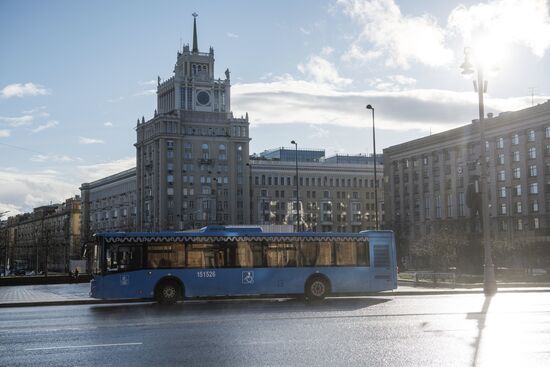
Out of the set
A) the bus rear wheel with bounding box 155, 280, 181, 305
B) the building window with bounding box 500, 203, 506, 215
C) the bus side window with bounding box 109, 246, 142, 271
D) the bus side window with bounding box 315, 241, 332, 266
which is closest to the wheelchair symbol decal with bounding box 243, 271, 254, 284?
the bus rear wheel with bounding box 155, 280, 181, 305

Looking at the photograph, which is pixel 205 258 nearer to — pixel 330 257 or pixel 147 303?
pixel 147 303

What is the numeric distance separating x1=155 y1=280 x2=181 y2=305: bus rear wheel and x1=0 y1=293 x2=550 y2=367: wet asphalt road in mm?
3962

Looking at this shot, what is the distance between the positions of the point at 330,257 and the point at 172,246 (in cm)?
671

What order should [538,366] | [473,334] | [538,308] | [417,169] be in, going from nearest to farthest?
[538,366], [473,334], [538,308], [417,169]

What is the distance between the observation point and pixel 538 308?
22.4m

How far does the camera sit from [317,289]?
95.8ft

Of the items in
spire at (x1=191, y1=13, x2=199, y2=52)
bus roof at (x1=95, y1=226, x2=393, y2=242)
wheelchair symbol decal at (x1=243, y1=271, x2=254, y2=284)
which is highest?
spire at (x1=191, y1=13, x2=199, y2=52)

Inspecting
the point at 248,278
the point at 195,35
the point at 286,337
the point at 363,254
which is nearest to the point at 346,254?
the point at 363,254

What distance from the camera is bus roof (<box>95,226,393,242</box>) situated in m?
28.0

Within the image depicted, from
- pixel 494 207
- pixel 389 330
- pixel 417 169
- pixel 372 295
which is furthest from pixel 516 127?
pixel 389 330

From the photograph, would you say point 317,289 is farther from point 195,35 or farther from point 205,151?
point 195,35

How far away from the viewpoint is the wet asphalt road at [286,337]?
1247cm

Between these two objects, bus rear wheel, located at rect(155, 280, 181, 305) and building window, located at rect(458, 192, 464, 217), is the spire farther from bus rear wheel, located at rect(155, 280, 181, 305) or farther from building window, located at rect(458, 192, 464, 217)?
bus rear wheel, located at rect(155, 280, 181, 305)

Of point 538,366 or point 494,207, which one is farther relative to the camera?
point 494,207
